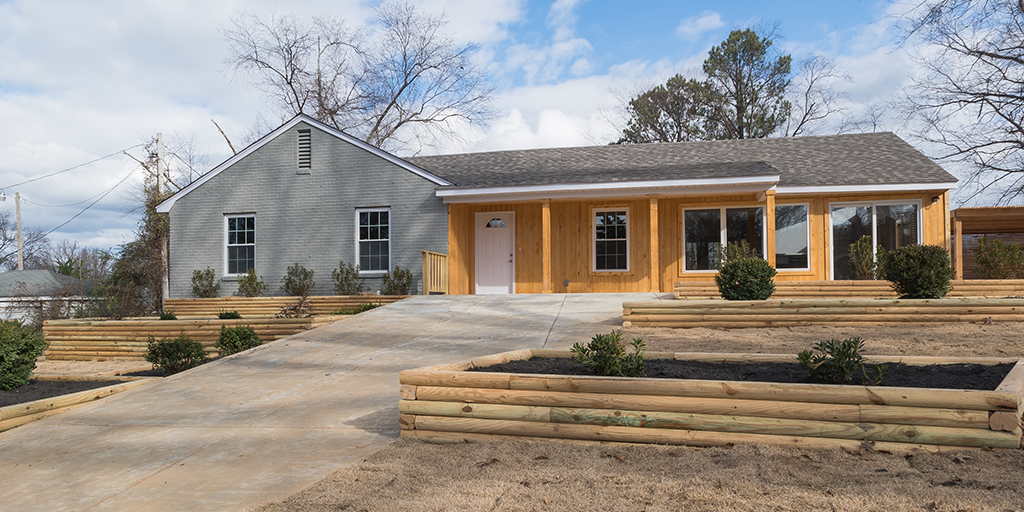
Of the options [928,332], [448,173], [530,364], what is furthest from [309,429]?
[448,173]

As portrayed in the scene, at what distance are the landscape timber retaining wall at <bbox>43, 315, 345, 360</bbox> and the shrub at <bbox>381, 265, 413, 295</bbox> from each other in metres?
4.37

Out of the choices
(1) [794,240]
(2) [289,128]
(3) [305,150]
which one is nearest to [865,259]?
(1) [794,240]

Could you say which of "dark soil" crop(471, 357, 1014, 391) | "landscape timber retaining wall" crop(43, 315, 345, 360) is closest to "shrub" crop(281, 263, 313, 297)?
"landscape timber retaining wall" crop(43, 315, 345, 360)

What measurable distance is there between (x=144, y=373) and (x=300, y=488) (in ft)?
19.1

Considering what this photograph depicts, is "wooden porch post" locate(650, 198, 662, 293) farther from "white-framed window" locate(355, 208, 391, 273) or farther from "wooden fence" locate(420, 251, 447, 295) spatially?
"white-framed window" locate(355, 208, 391, 273)

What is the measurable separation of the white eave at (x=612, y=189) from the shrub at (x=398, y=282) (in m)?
2.07

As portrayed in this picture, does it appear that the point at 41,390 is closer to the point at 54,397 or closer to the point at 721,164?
the point at 54,397

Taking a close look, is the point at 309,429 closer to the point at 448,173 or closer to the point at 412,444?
the point at 412,444

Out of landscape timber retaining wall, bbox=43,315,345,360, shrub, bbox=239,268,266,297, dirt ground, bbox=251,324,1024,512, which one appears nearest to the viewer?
dirt ground, bbox=251,324,1024,512

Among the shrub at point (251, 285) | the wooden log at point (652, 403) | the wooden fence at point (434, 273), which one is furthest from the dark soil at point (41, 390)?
the shrub at point (251, 285)

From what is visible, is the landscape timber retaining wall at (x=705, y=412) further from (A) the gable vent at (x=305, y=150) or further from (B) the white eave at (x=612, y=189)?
(A) the gable vent at (x=305, y=150)

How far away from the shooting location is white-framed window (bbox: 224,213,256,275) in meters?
16.2

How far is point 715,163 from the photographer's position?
49.7ft

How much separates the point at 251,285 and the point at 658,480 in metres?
14.5
